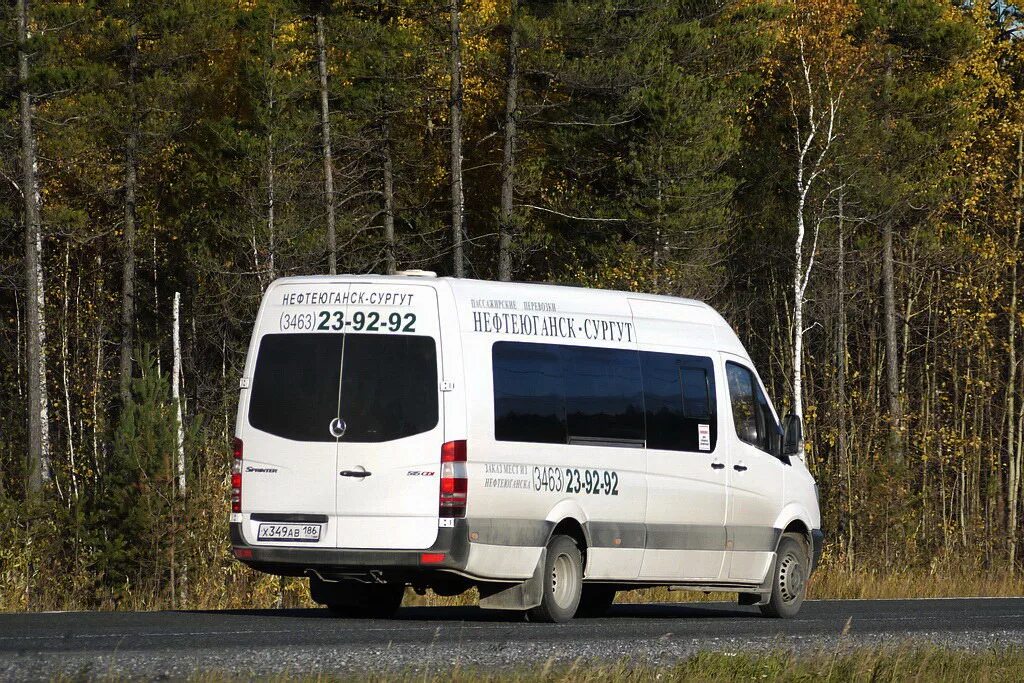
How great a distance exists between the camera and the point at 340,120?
3628 centimetres

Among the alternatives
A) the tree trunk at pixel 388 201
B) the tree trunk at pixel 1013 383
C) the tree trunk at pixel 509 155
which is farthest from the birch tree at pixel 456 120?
the tree trunk at pixel 1013 383

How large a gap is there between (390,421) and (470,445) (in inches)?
23.5

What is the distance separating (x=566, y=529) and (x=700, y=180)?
2076cm

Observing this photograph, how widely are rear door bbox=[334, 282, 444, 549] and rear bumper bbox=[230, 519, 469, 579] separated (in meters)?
0.07

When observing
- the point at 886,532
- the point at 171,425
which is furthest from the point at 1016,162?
the point at 171,425

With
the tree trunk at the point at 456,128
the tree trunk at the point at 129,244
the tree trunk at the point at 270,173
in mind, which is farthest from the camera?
the tree trunk at the point at 129,244

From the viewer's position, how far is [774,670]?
32.2ft

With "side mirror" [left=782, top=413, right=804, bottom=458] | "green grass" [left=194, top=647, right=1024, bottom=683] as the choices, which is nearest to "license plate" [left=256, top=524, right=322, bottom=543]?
"green grass" [left=194, top=647, right=1024, bottom=683]

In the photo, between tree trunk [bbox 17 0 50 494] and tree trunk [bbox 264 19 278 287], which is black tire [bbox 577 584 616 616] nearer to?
tree trunk [bbox 17 0 50 494]

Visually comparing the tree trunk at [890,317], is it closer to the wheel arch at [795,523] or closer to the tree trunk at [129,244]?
the tree trunk at [129,244]

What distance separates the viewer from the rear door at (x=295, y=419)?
12727mm

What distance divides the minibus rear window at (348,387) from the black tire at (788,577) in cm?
443

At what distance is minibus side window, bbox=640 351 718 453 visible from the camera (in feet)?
47.3

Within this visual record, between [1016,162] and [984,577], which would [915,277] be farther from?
[984,577]
